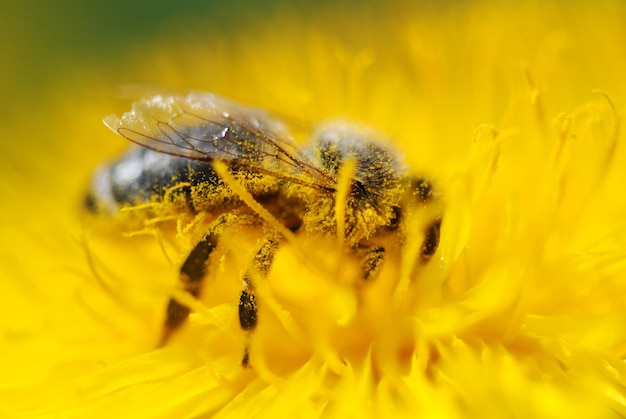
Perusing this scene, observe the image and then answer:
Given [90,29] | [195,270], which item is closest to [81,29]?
[90,29]

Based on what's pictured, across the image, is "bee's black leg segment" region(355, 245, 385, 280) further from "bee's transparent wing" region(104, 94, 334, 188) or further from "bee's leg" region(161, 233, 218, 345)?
"bee's leg" region(161, 233, 218, 345)

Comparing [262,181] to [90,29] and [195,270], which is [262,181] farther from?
[90,29]

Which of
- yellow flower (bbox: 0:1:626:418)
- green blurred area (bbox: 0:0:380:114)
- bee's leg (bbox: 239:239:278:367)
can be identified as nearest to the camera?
yellow flower (bbox: 0:1:626:418)

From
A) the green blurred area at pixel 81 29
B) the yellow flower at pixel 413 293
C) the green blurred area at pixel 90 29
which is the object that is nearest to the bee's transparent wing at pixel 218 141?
the yellow flower at pixel 413 293

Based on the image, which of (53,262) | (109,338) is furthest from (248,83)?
(109,338)

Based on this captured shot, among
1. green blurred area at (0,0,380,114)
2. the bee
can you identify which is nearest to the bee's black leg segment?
the bee

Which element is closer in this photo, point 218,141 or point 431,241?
point 218,141

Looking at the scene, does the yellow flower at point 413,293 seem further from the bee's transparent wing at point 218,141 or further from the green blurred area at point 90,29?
the green blurred area at point 90,29
